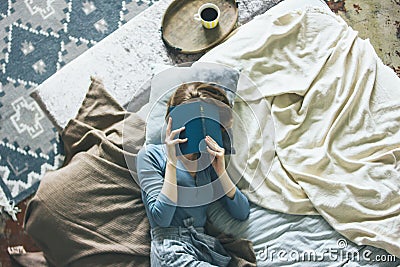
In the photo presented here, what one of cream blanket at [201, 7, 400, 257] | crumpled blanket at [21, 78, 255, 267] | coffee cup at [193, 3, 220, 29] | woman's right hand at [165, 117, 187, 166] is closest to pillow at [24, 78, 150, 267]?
crumpled blanket at [21, 78, 255, 267]

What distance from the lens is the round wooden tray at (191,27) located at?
1.79 metres

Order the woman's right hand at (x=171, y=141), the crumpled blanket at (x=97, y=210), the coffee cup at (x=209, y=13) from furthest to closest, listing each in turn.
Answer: the coffee cup at (x=209, y=13) → the crumpled blanket at (x=97, y=210) → the woman's right hand at (x=171, y=141)

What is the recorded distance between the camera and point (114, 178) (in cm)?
154

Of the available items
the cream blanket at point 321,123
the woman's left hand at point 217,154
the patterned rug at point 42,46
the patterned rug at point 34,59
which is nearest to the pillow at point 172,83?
the cream blanket at point 321,123

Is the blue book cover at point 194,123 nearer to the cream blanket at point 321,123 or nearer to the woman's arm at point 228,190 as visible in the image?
the woman's arm at point 228,190

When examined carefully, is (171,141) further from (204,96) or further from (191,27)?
(191,27)

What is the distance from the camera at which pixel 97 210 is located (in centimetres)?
150

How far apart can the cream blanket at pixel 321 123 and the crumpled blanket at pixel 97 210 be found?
9.6 inches

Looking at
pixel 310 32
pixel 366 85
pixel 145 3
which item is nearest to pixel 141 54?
pixel 145 3

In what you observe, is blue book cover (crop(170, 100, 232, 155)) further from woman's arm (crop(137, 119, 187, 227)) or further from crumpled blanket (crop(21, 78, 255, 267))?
crumpled blanket (crop(21, 78, 255, 267))

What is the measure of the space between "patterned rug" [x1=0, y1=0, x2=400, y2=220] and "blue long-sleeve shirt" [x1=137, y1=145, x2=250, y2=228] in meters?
0.62

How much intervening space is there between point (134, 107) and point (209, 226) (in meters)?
0.48

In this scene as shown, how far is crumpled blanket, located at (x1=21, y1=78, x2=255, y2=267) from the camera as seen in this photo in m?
1.47

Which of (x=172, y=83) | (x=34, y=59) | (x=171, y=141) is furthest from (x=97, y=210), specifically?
(x=34, y=59)
